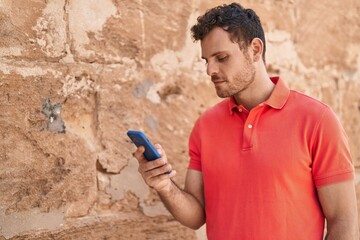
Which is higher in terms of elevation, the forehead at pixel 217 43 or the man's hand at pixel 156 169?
the forehead at pixel 217 43

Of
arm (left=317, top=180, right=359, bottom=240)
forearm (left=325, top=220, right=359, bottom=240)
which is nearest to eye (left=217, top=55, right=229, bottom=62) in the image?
arm (left=317, top=180, right=359, bottom=240)

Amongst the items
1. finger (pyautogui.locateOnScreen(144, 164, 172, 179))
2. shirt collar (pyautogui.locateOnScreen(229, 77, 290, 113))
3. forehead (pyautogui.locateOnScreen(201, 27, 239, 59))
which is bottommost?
finger (pyautogui.locateOnScreen(144, 164, 172, 179))

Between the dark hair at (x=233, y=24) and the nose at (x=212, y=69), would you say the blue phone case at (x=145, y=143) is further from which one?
the dark hair at (x=233, y=24)

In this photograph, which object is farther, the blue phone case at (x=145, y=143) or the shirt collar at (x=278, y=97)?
the shirt collar at (x=278, y=97)

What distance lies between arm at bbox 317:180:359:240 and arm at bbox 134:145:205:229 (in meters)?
0.50

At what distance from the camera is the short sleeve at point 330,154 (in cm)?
188

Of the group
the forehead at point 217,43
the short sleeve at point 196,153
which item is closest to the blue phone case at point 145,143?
the short sleeve at point 196,153

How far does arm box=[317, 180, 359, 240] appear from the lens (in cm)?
187

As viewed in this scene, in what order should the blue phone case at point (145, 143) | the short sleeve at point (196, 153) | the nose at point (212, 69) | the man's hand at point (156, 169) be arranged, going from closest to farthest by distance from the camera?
1. the blue phone case at point (145, 143)
2. the man's hand at point (156, 169)
3. the nose at point (212, 69)
4. the short sleeve at point (196, 153)

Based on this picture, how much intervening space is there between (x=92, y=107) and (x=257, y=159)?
0.70 m

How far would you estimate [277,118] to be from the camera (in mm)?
1982

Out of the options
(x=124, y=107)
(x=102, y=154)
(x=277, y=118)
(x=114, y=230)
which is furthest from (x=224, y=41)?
(x=114, y=230)

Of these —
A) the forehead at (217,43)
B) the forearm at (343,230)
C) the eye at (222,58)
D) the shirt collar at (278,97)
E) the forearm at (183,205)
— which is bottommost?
the forearm at (343,230)

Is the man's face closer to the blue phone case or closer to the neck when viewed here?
the neck
